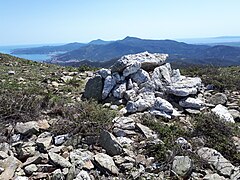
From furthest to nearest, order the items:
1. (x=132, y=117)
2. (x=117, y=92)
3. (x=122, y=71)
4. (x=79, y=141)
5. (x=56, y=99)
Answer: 1. (x=122, y=71)
2. (x=117, y=92)
3. (x=56, y=99)
4. (x=132, y=117)
5. (x=79, y=141)

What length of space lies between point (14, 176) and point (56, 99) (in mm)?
3882

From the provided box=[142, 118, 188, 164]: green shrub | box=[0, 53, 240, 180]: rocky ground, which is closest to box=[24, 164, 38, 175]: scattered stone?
box=[0, 53, 240, 180]: rocky ground

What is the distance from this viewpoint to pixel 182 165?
17.5 feet

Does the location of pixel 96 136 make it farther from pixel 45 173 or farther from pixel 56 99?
pixel 56 99

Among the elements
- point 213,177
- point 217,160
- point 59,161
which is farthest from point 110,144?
point 217,160

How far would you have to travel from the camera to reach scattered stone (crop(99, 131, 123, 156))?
580 centimetres

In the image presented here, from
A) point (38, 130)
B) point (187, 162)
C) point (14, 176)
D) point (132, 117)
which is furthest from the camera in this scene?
point (132, 117)

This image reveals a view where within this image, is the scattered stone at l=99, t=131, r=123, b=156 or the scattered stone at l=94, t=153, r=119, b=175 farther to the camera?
the scattered stone at l=99, t=131, r=123, b=156

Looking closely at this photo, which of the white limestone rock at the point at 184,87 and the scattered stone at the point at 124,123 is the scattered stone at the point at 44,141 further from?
the white limestone rock at the point at 184,87

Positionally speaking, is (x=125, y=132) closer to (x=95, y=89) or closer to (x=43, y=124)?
(x=43, y=124)

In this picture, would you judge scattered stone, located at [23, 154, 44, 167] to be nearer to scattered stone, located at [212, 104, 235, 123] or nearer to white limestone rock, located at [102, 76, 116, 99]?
white limestone rock, located at [102, 76, 116, 99]

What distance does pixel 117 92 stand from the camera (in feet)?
30.7

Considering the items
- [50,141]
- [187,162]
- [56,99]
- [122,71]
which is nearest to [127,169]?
[187,162]

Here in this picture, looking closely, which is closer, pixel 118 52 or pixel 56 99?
pixel 56 99
